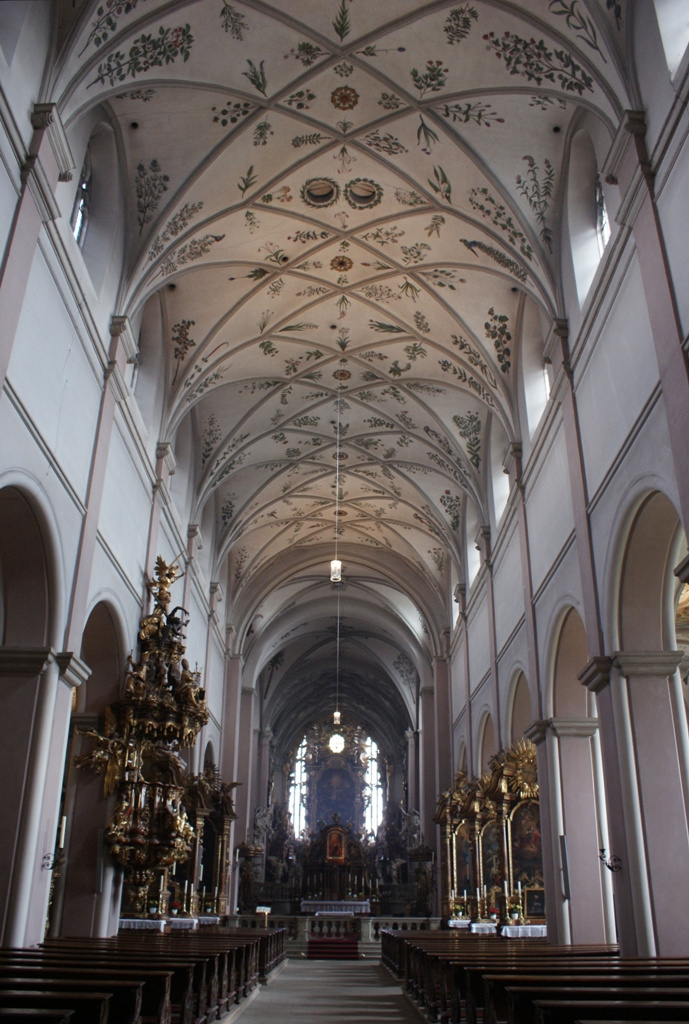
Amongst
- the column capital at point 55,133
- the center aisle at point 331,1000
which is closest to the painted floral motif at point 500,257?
the column capital at point 55,133

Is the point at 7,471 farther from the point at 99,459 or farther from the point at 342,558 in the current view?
the point at 342,558

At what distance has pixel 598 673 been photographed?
988 centimetres

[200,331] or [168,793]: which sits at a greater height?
[200,331]

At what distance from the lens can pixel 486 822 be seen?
695 inches

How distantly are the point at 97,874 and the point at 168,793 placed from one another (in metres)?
1.77

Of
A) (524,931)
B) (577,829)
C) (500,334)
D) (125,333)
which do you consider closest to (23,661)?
(125,333)

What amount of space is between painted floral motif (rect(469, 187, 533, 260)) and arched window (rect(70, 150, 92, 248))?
521 cm

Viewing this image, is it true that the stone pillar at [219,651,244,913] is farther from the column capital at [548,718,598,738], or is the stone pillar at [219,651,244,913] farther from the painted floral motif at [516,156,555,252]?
the painted floral motif at [516,156,555,252]

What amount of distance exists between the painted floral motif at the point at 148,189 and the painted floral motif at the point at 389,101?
309 centimetres

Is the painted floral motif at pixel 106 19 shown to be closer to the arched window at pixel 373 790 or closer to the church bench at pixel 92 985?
the church bench at pixel 92 985

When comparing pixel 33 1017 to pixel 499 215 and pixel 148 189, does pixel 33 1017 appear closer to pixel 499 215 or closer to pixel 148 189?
pixel 148 189

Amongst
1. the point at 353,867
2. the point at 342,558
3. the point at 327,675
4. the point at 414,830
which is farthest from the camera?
the point at 327,675

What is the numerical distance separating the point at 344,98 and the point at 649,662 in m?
7.99

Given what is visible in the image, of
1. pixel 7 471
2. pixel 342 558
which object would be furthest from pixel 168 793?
pixel 342 558
